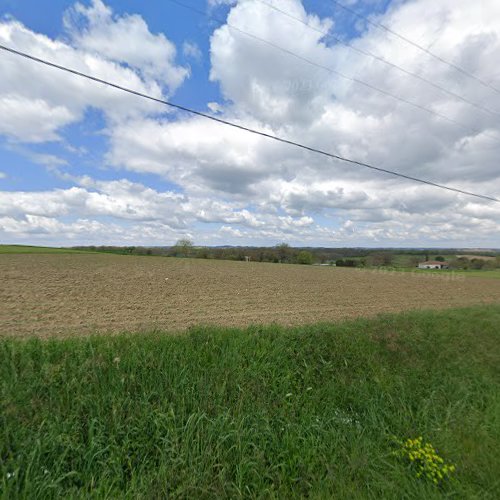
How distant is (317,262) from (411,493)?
6526 centimetres

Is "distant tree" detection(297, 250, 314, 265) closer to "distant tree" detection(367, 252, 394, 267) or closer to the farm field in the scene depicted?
"distant tree" detection(367, 252, 394, 267)

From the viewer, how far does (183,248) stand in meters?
75.2

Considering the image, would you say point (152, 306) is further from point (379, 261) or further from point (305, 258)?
point (305, 258)

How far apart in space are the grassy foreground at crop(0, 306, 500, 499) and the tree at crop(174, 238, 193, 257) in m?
68.3

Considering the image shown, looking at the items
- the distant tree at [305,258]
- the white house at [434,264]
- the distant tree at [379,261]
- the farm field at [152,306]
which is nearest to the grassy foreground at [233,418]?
the farm field at [152,306]

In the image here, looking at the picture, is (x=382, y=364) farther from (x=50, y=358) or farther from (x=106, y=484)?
(x=50, y=358)

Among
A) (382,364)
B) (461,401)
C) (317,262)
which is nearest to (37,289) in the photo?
(382,364)

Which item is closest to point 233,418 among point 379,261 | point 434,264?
point 379,261

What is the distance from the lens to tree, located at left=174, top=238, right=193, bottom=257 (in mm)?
72312

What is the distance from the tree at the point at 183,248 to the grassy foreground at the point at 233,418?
68331 millimetres

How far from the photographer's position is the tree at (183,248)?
72312 mm

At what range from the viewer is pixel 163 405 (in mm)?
3279

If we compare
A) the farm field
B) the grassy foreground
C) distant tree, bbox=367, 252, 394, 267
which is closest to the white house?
distant tree, bbox=367, 252, 394, 267

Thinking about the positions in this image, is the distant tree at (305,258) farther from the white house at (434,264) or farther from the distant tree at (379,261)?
the white house at (434,264)
